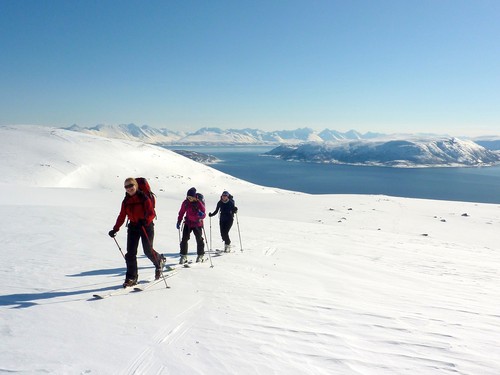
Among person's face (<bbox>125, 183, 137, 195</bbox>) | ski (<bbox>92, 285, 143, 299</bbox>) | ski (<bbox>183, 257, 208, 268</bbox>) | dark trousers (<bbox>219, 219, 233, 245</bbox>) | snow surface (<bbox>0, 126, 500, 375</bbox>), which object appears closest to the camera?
snow surface (<bbox>0, 126, 500, 375</bbox>)

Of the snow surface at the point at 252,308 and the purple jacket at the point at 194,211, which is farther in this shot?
the purple jacket at the point at 194,211

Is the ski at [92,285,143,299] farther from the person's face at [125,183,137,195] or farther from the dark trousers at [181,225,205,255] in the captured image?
the dark trousers at [181,225,205,255]

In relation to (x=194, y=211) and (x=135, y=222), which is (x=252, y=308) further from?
(x=194, y=211)

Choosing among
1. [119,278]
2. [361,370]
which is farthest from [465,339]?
[119,278]

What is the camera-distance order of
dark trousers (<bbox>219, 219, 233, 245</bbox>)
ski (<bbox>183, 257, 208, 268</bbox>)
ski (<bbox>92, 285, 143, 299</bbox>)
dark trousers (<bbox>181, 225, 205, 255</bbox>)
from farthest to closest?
dark trousers (<bbox>219, 219, 233, 245</bbox>) < dark trousers (<bbox>181, 225, 205, 255</bbox>) < ski (<bbox>183, 257, 208, 268</bbox>) < ski (<bbox>92, 285, 143, 299</bbox>)

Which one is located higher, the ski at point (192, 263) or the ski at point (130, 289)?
the ski at point (130, 289)

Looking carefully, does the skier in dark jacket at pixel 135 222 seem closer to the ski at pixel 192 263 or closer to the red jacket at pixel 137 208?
the red jacket at pixel 137 208

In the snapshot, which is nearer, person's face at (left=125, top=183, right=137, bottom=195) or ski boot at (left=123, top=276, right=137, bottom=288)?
person's face at (left=125, top=183, right=137, bottom=195)

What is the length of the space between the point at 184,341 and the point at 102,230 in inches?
400

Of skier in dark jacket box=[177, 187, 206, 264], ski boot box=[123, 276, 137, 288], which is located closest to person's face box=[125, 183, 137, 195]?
ski boot box=[123, 276, 137, 288]

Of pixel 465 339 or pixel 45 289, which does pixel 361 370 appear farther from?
pixel 45 289

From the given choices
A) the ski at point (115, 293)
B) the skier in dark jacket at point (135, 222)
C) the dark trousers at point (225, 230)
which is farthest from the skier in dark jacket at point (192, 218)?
the ski at point (115, 293)

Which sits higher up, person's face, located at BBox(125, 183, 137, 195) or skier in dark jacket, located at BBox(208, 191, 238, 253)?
person's face, located at BBox(125, 183, 137, 195)

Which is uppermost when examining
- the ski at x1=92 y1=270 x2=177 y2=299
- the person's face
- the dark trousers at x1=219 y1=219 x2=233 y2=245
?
the person's face
